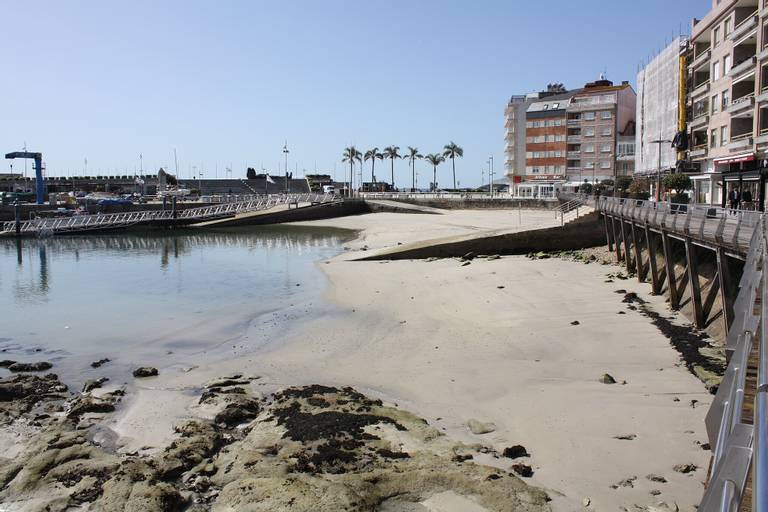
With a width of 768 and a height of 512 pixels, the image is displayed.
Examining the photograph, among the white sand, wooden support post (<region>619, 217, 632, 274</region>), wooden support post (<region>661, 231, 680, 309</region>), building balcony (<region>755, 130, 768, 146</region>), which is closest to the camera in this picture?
the white sand

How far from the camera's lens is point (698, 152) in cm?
4475

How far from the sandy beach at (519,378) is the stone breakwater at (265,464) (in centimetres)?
38

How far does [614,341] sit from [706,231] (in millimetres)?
3843

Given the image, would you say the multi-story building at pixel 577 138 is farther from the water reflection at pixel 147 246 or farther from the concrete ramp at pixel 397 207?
the water reflection at pixel 147 246

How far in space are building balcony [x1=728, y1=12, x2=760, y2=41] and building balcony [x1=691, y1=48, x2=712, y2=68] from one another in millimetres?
5971

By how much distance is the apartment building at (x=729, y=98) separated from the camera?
34594 mm

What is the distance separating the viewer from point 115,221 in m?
70.0

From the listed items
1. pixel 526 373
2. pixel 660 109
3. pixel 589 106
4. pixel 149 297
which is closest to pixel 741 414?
pixel 526 373

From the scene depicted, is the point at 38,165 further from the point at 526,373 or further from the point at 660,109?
the point at 526,373

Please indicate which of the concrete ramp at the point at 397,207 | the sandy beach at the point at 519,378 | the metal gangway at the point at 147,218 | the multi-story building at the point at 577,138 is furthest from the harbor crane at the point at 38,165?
the sandy beach at the point at 519,378

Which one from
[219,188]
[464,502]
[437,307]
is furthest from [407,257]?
[219,188]

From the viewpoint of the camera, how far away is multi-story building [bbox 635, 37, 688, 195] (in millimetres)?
51375

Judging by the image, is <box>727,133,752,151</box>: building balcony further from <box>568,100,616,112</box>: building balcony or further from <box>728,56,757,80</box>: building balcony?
<box>568,100,616,112</box>: building balcony

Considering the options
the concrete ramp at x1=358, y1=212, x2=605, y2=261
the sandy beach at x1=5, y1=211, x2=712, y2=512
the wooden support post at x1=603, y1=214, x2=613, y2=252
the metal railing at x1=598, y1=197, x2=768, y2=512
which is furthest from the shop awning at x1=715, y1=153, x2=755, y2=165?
the metal railing at x1=598, y1=197, x2=768, y2=512
